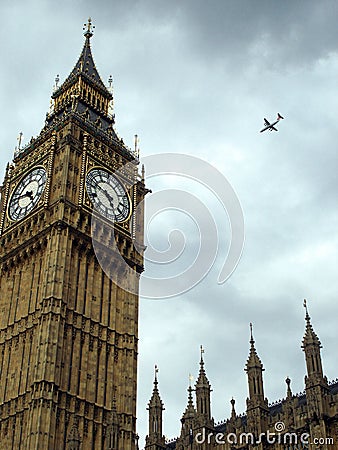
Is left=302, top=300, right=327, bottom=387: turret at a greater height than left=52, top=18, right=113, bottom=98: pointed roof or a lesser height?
lesser

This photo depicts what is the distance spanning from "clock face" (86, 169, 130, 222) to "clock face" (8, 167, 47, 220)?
3.85m

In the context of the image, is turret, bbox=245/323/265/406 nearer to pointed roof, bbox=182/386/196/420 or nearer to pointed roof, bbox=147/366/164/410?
pointed roof, bbox=182/386/196/420

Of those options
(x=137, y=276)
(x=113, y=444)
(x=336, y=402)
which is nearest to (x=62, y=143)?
(x=137, y=276)

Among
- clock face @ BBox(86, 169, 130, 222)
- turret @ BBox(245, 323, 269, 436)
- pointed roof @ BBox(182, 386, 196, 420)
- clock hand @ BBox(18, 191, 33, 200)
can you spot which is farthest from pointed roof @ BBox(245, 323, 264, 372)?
clock hand @ BBox(18, 191, 33, 200)

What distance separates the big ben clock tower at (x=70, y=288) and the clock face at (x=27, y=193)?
0.11 m

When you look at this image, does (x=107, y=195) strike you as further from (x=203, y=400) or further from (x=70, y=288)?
(x=203, y=400)

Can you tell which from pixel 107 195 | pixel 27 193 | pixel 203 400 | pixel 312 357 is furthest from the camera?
pixel 27 193

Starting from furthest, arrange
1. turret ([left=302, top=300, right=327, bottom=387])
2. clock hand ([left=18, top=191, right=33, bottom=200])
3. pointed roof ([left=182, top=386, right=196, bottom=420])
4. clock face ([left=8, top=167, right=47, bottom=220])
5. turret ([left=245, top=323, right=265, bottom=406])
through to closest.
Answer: clock hand ([left=18, top=191, right=33, bottom=200]) < clock face ([left=8, top=167, right=47, bottom=220]) < pointed roof ([left=182, top=386, right=196, bottom=420]) < turret ([left=245, top=323, right=265, bottom=406]) < turret ([left=302, top=300, right=327, bottom=387])

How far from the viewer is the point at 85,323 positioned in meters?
49.2

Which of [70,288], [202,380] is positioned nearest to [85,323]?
[70,288]

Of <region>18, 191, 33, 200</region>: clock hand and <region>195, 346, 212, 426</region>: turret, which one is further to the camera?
<region>18, 191, 33, 200</region>: clock hand

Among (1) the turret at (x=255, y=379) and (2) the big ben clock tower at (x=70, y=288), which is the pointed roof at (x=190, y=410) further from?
(1) the turret at (x=255, y=379)

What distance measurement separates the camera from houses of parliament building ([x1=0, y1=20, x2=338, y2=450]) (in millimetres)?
41844

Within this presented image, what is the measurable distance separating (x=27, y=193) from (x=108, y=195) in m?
6.53
